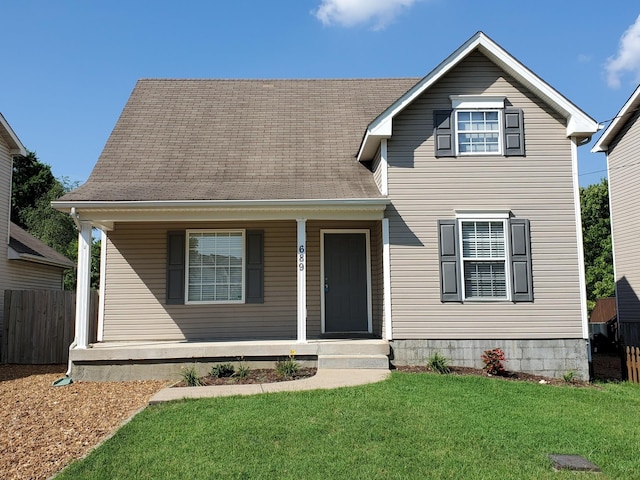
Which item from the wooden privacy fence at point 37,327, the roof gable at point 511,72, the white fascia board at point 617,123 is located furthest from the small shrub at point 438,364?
the white fascia board at point 617,123

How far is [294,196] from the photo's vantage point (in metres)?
9.07

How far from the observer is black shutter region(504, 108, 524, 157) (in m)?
9.41

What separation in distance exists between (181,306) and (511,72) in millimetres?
7820

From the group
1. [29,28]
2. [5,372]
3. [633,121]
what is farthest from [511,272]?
[29,28]

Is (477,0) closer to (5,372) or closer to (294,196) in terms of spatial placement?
(294,196)

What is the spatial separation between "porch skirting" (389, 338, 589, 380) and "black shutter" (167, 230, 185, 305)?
14.4 feet

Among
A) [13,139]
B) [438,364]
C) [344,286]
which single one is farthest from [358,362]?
[13,139]

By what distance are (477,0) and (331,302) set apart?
247 inches

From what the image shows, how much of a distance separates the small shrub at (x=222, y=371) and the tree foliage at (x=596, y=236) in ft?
78.2

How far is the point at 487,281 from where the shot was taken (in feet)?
29.9

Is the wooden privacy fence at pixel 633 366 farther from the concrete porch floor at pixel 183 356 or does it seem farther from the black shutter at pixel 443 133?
the black shutter at pixel 443 133

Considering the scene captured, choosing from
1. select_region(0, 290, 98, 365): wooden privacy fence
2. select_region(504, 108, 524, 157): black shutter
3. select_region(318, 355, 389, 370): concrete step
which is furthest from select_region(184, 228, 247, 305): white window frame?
select_region(504, 108, 524, 157): black shutter

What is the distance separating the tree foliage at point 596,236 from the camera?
1060 inches

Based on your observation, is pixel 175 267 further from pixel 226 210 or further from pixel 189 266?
pixel 226 210
